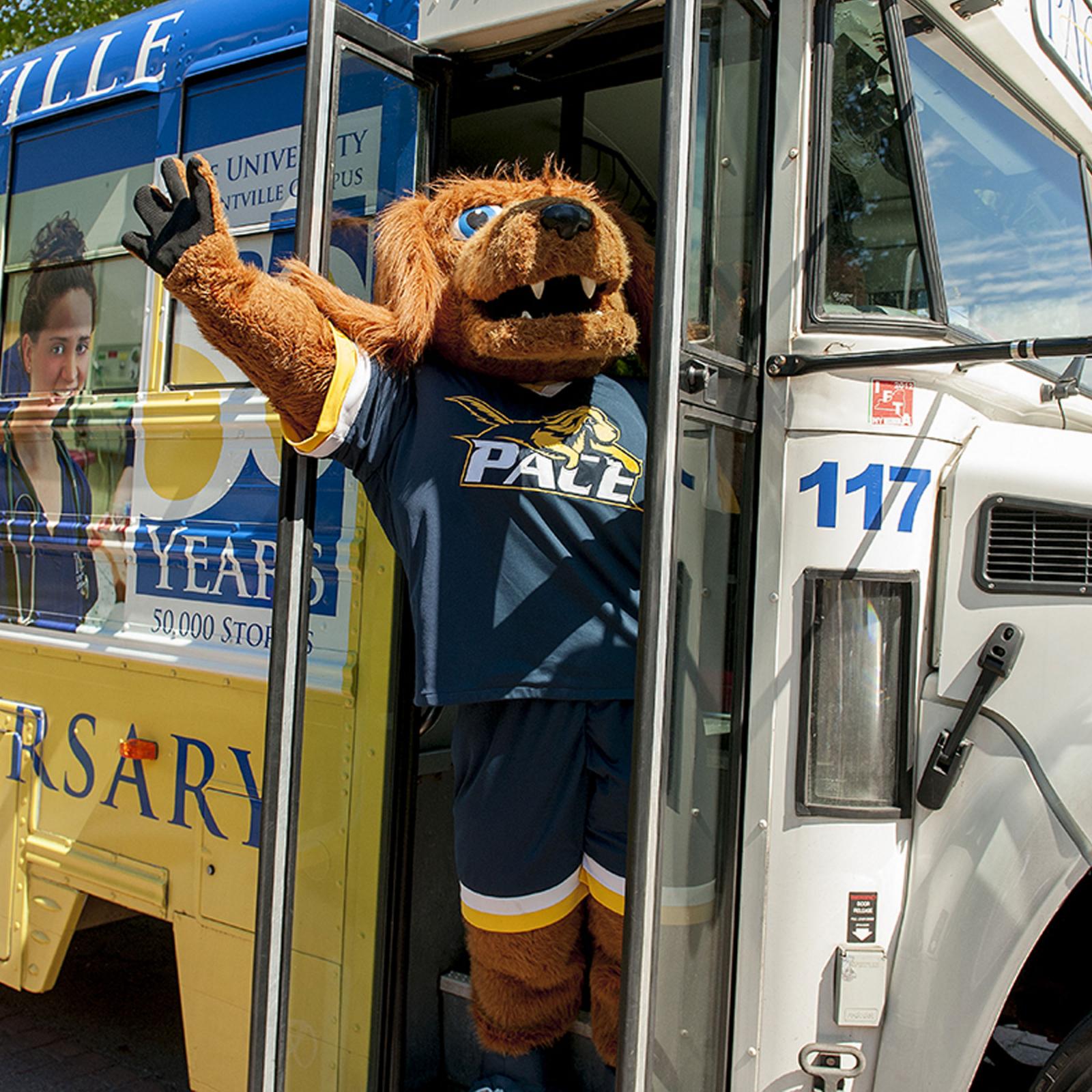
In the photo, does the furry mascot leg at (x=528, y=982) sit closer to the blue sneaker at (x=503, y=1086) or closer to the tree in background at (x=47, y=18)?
the blue sneaker at (x=503, y=1086)

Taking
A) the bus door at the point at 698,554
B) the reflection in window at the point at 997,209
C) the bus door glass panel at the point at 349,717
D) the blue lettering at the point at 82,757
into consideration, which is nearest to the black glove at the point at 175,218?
the bus door glass panel at the point at 349,717

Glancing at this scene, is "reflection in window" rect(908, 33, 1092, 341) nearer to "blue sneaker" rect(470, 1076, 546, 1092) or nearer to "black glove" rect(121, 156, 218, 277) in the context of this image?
"black glove" rect(121, 156, 218, 277)

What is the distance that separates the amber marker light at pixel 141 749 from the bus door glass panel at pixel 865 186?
6.55ft

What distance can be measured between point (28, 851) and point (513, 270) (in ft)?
7.45

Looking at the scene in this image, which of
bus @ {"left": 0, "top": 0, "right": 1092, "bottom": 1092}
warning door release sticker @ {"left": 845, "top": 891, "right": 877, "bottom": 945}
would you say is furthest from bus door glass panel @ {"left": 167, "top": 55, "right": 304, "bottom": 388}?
warning door release sticker @ {"left": 845, "top": 891, "right": 877, "bottom": 945}

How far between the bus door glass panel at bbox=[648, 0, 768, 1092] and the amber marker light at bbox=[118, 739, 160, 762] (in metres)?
1.62

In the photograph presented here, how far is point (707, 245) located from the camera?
6.30 ft

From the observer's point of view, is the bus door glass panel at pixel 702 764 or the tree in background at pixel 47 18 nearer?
the bus door glass panel at pixel 702 764

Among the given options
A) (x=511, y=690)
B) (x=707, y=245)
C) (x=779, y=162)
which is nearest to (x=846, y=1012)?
(x=511, y=690)

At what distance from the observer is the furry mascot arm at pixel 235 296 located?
2062mm

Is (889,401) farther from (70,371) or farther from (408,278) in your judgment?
(70,371)

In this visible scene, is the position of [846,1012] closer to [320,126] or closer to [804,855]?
[804,855]

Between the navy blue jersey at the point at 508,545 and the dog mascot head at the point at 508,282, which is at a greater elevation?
the dog mascot head at the point at 508,282

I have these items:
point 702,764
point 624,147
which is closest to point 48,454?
point 624,147
